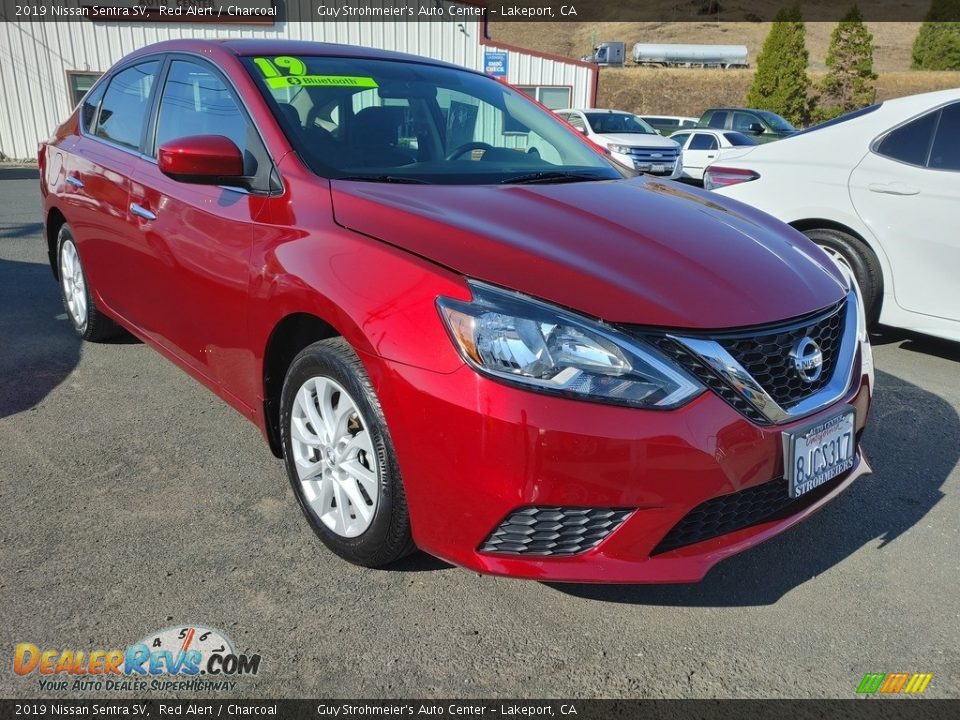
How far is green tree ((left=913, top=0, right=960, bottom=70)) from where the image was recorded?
44725 mm

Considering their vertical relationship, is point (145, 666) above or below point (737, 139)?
above

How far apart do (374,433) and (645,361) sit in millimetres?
762

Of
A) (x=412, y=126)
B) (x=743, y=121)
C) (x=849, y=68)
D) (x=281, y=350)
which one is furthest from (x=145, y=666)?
(x=849, y=68)

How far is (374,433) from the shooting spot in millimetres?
2111

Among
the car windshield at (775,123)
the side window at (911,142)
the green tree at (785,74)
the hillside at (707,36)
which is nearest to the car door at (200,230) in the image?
the side window at (911,142)

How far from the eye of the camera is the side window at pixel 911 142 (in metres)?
4.37

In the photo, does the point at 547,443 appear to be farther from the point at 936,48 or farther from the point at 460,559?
the point at 936,48

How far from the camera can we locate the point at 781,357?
81.6 inches

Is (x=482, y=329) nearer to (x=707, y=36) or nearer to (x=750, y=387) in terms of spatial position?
(x=750, y=387)

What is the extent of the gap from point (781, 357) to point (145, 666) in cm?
188

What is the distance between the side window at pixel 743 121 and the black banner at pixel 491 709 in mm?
18734

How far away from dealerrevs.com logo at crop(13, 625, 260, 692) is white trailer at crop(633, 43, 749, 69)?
5240 centimetres

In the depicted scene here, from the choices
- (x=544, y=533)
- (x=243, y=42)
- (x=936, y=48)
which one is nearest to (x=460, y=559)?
(x=544, y=533)

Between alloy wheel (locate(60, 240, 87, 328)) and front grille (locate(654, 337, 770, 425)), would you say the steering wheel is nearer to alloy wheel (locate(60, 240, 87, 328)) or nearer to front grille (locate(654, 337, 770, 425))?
front grille (locate(654, 337, 770, 425))
